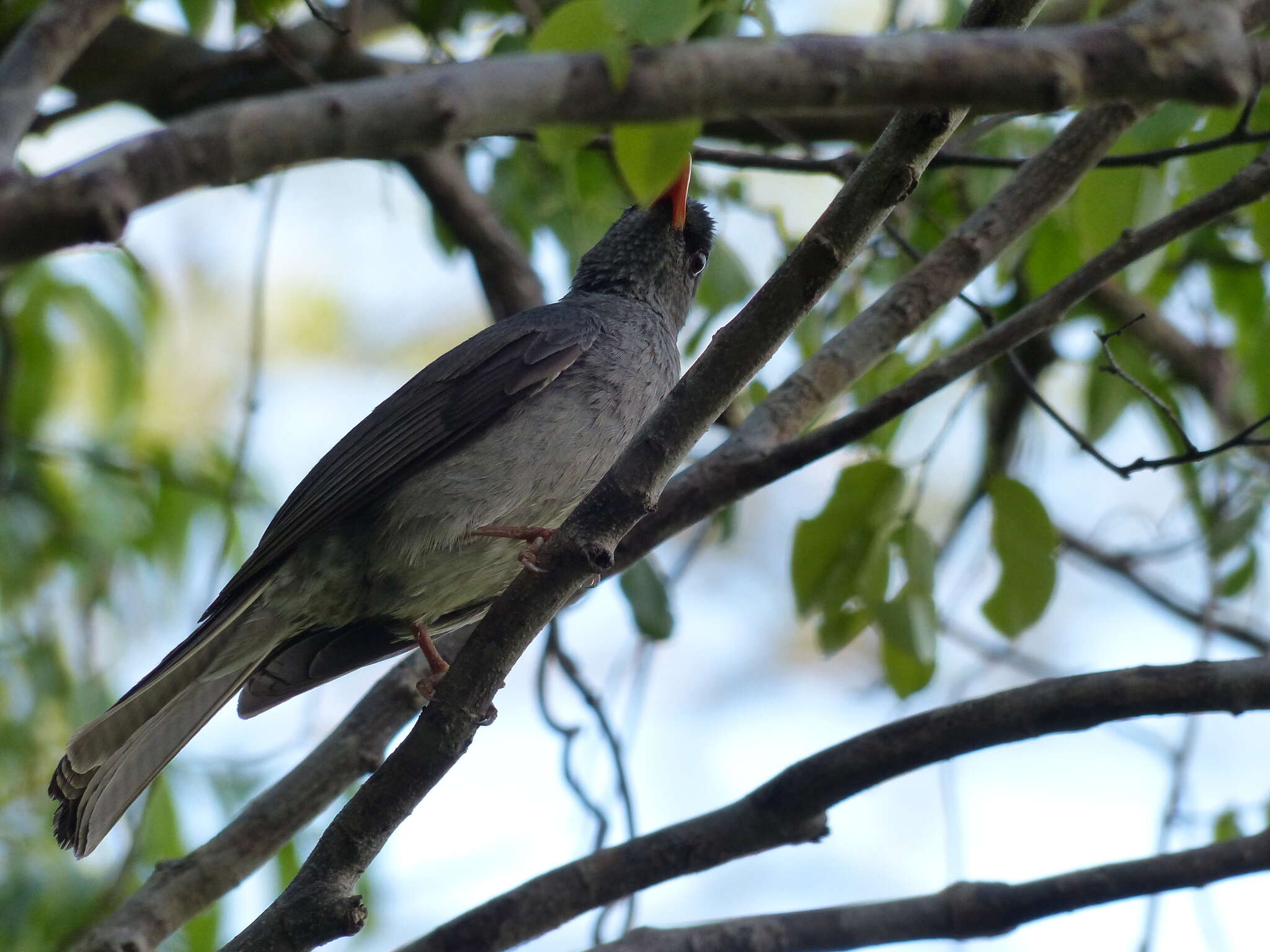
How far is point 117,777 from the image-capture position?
3928mm

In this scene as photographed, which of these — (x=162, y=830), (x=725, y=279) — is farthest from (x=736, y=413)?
(x=162, y=830)

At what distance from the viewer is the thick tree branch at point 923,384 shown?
347cm

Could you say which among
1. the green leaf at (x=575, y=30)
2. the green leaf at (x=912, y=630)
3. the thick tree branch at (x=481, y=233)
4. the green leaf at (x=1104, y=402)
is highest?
the thick tree branch at (x=481, y=233)

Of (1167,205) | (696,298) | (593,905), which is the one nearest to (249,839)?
(593,905)

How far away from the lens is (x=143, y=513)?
6.00 meters

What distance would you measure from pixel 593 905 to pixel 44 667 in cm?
360

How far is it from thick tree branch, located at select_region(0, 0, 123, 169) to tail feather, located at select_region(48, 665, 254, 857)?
6.37ft

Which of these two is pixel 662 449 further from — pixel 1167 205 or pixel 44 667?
pixel 44 667

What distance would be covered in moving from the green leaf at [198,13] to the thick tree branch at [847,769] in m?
3.37

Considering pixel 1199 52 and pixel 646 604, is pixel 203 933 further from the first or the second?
pixel 1199 52

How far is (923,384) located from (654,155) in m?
1.84

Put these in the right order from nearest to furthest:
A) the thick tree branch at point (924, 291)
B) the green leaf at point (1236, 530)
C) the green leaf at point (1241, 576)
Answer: the thick tree branch at point (924, 291)
the green leaf at point (1236, 530)
the green leaf at point (1241, 576)

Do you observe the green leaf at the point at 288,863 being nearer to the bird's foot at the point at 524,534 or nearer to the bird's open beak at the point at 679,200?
the bird's foot at the point at 524,534

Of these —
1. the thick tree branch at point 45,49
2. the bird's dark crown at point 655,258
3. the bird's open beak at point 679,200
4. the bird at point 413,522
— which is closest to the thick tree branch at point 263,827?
the bird at point 413,522
